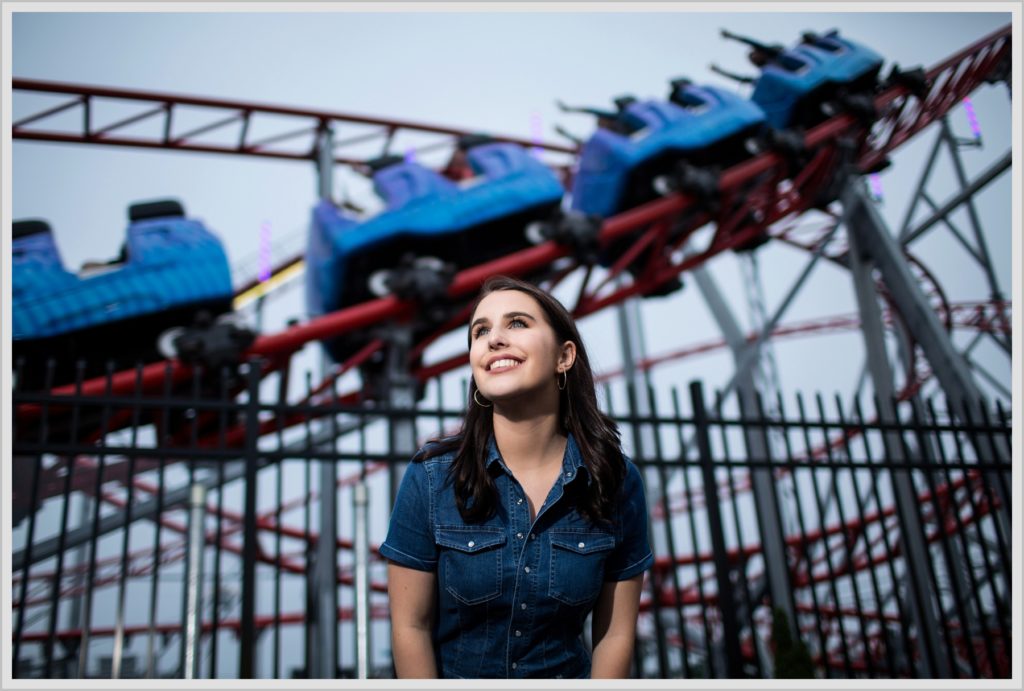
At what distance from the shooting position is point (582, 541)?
158 cm

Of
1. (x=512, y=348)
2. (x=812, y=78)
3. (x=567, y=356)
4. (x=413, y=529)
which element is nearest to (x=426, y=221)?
(x=812, y=78)

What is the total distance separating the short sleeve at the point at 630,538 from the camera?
164 cm

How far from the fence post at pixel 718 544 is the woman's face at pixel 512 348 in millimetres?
2731

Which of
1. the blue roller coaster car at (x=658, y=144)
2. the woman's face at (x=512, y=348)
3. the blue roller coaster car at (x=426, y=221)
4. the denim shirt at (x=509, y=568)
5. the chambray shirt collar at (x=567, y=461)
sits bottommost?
the denim shirt at (x=509, y=568)

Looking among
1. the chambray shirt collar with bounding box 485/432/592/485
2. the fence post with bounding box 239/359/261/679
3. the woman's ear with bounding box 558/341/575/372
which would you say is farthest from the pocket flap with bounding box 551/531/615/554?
the fence post with bounding box 239/359/261/679

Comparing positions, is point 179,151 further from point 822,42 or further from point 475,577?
point 475,577

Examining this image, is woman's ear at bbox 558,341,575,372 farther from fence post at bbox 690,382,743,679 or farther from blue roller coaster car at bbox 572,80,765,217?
blue roller coaster car at bbox 572,80,765,217

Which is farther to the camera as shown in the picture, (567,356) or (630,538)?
(567,356)

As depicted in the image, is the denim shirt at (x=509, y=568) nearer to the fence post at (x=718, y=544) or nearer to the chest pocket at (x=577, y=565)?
the chest pocket at (x=577, y=565)

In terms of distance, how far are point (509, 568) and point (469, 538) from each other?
4.1 inches

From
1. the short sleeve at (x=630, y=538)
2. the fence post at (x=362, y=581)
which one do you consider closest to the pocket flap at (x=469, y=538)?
the short sleeve at (x=630, y=538)

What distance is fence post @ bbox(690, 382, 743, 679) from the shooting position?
393 cm

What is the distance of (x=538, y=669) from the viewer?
1.52m

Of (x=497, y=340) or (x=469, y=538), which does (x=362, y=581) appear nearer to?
(x=469, y=538)
